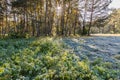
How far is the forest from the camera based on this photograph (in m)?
8.67

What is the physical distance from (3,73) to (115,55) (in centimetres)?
722

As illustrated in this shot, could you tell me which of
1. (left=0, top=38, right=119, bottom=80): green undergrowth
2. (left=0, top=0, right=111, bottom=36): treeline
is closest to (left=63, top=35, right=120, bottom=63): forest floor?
(left=0, top=38, right=119, bottom=80): green undergrowth

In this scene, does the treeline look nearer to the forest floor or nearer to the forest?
the forest

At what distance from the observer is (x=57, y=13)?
31812 millimetres

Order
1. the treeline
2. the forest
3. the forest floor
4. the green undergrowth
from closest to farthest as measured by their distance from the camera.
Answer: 1. the green undergrowth
2. the forest
3. the forest floor
4. the treeline

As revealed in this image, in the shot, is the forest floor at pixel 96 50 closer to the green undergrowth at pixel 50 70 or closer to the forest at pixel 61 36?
the forest at pixel 61 36

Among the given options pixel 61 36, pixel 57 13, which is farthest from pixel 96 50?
pixel 57 13

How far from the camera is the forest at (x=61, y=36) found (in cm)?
867

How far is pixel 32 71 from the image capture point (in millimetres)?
7996

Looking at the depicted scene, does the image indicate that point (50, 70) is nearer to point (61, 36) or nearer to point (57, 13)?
point (61, 36)

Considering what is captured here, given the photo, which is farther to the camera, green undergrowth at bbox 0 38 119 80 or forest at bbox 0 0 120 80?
forest at bbox 0 0 120 80

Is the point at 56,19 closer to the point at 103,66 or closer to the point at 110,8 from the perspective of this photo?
the point at 110,8

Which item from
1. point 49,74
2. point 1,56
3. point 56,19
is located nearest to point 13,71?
point 49,74

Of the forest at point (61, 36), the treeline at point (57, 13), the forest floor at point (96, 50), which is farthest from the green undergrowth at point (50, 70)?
the treeline at point (57, 13)
